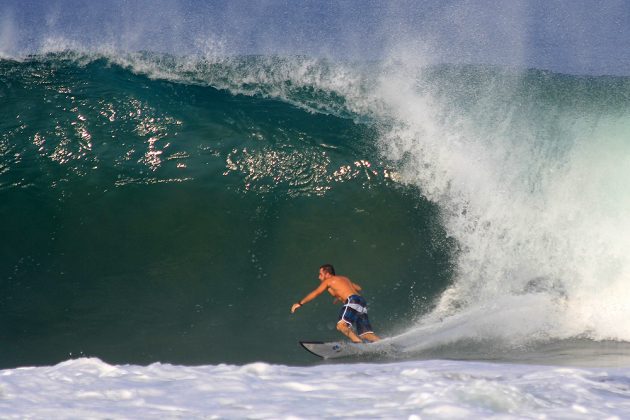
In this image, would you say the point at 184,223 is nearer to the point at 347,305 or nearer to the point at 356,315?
Result: the point at 347,305

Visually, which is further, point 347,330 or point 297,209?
point 297,209

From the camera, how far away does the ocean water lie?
8289 mm

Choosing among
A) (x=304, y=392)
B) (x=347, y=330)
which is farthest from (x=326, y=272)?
(x=304, y=392)

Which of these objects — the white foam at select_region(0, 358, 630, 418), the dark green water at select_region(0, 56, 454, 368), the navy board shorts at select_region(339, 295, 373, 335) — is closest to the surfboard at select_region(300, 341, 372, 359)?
the navy board shorts at select_region(339, 295, 373, 335)

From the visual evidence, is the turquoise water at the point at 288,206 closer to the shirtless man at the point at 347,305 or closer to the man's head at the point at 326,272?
the shirtless man at the point at 347,305

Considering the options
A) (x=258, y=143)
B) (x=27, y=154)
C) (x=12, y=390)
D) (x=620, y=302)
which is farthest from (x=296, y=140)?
(x=12, y=390)

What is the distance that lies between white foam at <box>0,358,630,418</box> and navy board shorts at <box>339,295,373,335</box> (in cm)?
239

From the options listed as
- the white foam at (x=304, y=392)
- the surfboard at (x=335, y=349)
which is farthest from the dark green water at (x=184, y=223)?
the white foam at (x=304, y=392)

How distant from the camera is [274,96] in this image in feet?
36.2

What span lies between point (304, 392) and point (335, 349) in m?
2.84

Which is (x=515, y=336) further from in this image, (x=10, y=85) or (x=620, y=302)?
(x=10, y=85)

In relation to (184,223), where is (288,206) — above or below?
above

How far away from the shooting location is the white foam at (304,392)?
4.20 m

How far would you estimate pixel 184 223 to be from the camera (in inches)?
376
